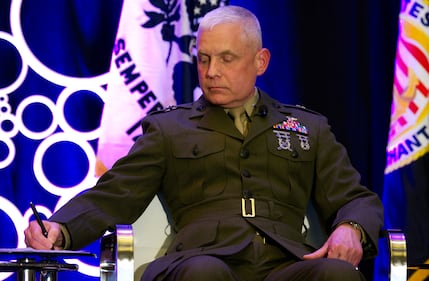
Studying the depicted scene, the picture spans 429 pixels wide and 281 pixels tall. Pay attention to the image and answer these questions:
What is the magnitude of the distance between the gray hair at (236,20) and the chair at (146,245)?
23.9 inches

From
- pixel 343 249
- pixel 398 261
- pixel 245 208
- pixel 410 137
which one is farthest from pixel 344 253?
pixel 410 137

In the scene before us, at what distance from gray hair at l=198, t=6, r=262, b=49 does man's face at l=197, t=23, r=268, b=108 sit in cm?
2

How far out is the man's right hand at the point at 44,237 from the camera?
8.86 feet

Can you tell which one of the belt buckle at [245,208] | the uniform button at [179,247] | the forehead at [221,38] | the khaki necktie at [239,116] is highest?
the forehead at [221,38]

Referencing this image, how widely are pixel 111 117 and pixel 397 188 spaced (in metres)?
1.19

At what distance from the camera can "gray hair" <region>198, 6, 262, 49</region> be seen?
314cm

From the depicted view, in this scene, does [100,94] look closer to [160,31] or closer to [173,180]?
[160,31]

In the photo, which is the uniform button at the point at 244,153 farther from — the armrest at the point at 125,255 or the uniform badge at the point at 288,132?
the armrest at the point at 125,255

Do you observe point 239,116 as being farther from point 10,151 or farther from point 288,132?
point 10,151

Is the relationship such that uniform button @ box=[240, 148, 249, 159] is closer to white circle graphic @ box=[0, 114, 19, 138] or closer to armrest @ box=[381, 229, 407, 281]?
armrest @ box=[381, 229, 407, 281]

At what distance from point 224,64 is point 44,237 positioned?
2.82 ft

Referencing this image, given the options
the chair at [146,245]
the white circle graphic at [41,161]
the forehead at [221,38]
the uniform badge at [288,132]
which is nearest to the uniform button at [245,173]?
the uniform badge at [288,132]

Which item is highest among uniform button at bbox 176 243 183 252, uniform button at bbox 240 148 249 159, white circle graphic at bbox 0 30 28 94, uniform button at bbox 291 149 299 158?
white circle graphic at bbox 0 30 28 94

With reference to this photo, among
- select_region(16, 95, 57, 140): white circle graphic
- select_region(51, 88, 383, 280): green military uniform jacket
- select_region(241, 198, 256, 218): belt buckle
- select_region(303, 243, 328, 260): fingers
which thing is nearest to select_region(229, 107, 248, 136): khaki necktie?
select_region(51, 88, 383, 280): green military uniform jacket
